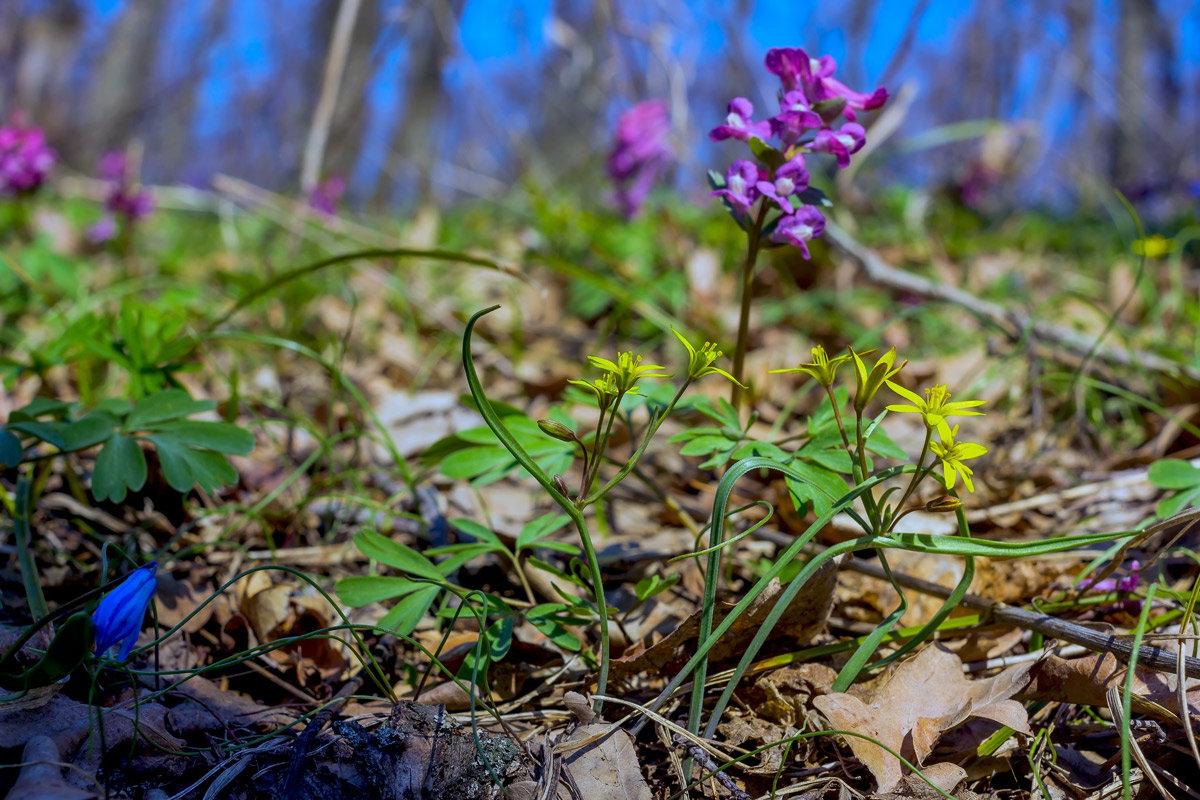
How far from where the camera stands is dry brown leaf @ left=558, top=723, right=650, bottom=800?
0.95 metres

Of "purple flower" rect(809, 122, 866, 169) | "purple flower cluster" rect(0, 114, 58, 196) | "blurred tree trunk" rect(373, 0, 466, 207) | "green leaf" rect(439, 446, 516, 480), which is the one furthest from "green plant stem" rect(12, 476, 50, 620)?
"blurred tree trunk" rect(373, 0, 466, 207)

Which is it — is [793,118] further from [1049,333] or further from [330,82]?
[330,82]

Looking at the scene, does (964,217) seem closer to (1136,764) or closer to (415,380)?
(415,380)

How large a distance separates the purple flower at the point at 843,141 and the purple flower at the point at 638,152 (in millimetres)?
2034

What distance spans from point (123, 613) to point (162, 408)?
0.52 m

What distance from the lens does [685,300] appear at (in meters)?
2.67

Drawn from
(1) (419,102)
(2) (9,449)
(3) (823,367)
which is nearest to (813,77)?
(3) (823,367)

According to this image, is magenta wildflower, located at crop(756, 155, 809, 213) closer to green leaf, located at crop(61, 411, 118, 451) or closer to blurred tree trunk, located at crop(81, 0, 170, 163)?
green leaf, located at crop(61, 411, 118, 451)

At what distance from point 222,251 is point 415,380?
101 inches

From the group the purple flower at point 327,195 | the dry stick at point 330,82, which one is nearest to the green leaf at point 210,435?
the dry stick at point 330,82

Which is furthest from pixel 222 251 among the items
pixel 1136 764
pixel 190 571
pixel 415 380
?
pixel 1136 764

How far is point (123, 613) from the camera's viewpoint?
0.95 meters

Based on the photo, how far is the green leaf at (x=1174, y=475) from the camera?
1306mm

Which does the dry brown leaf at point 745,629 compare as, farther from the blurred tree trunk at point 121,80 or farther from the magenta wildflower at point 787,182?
the blurred tree trunk at point 121,80
